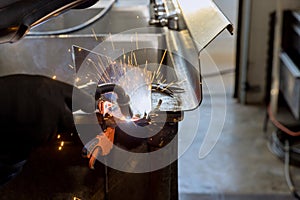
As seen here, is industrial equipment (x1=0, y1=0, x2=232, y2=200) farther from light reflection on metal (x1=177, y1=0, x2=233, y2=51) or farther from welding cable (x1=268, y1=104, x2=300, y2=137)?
welding cable (x1=268, y1=104, x2=300, y2=137)

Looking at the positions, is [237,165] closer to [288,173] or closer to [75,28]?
[288,173]

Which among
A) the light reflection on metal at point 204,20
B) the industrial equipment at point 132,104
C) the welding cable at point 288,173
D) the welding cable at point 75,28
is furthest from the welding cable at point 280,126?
the light reflection on metal at point 204,20

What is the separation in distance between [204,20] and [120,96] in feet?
0.76

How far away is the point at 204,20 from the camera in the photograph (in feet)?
2.71

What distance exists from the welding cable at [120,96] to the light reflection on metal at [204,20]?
0.61 ft

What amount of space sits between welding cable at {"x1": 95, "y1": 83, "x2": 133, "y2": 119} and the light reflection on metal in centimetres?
18

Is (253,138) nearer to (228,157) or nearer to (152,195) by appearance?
(228,157)

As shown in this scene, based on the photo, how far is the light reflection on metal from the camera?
81 centimetres

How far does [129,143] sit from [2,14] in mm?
352

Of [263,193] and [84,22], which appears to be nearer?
[84,22]

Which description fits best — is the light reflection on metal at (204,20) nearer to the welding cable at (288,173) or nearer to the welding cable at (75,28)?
the welding cable at (75,28)

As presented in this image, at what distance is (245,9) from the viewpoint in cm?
269

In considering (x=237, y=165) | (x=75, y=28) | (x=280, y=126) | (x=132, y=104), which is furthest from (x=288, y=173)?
(x=132, y=104)

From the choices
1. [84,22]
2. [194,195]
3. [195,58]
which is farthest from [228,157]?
[195,58]
